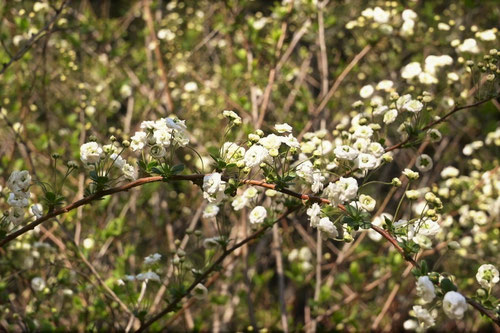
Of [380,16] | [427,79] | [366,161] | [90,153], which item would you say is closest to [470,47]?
[427,79]

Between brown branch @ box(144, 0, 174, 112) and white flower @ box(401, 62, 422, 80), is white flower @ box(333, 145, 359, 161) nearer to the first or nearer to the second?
white flower @ box(401, 62, 422, 80)

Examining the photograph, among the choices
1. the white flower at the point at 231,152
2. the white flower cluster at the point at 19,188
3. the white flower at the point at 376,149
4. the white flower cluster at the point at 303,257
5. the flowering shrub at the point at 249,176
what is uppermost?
the white flower cluster at the point at 19,188

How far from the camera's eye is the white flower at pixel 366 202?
1.94 metres

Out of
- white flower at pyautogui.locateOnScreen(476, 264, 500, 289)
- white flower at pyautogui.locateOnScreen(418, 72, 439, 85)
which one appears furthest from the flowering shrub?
white flower at pyautogui.locateOnScreen(418, 72, 439, 85)

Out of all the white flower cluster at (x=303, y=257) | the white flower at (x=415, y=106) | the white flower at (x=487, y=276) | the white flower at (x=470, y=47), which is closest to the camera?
the white flower at (x=487, y=276)

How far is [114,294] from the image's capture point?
2.91 metres

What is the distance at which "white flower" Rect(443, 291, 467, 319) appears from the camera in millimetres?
1597

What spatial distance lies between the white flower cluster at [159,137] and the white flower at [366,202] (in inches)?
27.1

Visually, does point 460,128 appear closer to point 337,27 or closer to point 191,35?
point 337,27

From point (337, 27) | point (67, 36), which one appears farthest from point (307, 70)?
point (67, 36)

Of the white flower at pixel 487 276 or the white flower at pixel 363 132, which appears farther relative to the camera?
the white flower at pixel 363 132

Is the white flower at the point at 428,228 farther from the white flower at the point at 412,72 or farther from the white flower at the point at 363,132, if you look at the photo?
the white flower at the point at 412,72

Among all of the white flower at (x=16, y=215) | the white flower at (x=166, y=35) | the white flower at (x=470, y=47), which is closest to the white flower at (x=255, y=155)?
the white flower at (x=16, y=215)

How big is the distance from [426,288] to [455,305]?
0.32ft
